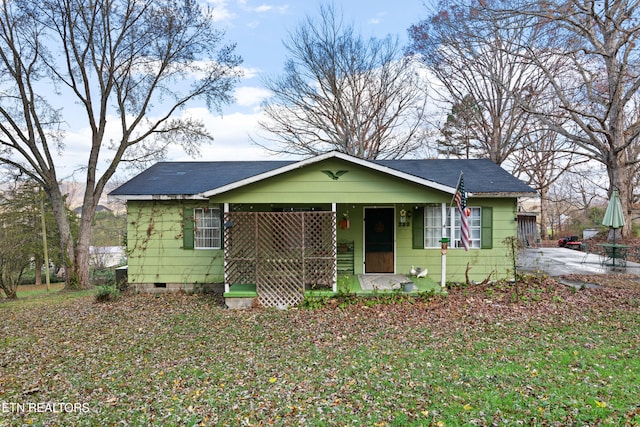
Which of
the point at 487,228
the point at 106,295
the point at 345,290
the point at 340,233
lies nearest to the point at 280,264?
the point at 345,290

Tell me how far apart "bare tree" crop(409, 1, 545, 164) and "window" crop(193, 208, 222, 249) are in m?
12.5

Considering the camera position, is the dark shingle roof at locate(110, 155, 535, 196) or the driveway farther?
the driveway

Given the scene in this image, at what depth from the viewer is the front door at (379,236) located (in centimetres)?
1049

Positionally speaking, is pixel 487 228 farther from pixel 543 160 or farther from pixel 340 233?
pixel 543 160

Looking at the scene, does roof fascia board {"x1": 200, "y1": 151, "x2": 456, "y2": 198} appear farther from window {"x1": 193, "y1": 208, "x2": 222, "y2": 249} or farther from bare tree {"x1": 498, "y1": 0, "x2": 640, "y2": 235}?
bare tree {"x1": 498, "y1": 0, "x2": 640, "y2": 235}

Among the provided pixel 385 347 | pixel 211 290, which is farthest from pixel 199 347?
pixel 211 290

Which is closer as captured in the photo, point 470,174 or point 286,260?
point 286,260

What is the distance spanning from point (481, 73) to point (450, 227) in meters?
12.0

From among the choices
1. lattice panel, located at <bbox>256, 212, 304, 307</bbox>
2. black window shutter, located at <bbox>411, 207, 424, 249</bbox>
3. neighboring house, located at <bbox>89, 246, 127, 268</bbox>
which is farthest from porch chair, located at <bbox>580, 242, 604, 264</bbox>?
neighboring house, located at <bbox>89, 246, 127, 268</bbox>

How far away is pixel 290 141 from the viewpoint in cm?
2145

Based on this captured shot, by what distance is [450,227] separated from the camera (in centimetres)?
1023

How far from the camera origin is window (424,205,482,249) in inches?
402

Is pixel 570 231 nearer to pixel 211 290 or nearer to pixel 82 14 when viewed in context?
pixel 211 290

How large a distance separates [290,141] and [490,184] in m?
13.5
